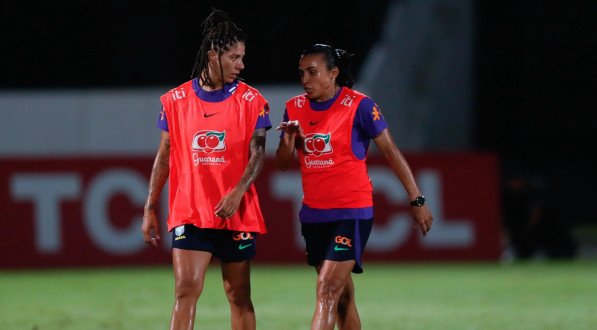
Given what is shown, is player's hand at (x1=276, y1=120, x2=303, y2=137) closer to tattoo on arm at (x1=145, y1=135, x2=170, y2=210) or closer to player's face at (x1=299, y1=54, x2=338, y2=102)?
player's face at (x1=299, y1=54, x2=338, y2=102)

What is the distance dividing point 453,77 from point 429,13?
1.29m

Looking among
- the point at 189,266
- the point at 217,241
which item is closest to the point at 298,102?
the point at 217,241

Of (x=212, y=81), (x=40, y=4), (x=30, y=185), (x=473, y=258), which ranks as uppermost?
(x=40, y=4)

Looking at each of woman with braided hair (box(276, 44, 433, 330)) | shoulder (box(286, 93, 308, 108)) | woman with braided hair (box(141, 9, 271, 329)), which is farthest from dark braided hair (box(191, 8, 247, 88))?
shoulder (box(286, 93, 308, 108))

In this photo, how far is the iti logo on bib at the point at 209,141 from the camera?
24.4 feet


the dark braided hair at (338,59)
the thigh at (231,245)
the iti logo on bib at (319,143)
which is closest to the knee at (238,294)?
the thigh at (231,245)

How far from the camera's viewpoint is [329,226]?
8.02 meters

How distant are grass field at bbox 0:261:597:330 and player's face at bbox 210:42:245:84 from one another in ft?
12.3

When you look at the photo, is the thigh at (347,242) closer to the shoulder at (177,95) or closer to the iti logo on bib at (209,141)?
the iti logo on bib at (209,141)

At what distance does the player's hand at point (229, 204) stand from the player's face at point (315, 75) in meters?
1.05

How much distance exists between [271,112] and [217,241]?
11717mm

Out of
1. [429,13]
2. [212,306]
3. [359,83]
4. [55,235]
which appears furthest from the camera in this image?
[429,13]

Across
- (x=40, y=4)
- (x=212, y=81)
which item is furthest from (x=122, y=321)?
(x=40, y=4)

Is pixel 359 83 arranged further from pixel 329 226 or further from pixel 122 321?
pixel 329 226
